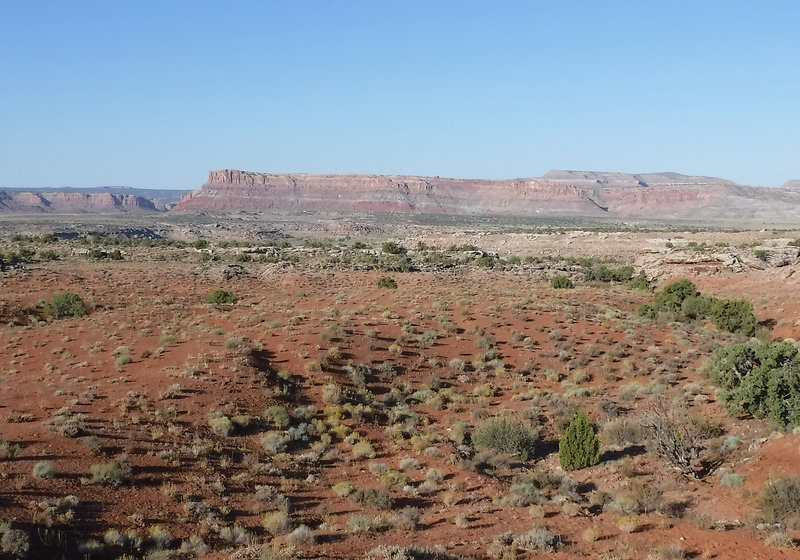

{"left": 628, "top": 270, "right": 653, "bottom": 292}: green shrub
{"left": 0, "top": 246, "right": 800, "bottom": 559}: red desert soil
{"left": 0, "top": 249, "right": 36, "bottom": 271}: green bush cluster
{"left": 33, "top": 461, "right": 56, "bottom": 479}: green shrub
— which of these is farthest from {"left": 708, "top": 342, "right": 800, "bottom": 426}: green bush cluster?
{"left": 0, "top": 249, "right": 36, "bottom": 271}: green bush cluster

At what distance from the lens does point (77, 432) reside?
1162cm

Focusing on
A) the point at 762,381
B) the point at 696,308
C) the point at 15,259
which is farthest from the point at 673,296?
the point at 15,259

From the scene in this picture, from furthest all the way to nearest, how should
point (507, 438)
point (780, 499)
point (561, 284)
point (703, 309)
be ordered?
point (561, 284), point (703, 309), point (507, 438), point (780, 499)

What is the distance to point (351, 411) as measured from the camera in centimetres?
1576

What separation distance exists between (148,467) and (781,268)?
147 feet

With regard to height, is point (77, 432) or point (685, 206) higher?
point (685, 206)

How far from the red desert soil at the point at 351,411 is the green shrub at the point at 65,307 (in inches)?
66.1

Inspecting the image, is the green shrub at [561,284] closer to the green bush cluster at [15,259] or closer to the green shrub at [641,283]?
the green shrub at [641,283]

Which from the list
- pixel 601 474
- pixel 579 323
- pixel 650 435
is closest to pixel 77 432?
pixel 601 474

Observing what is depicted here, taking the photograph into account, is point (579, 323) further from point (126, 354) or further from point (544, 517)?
point (126, 354)

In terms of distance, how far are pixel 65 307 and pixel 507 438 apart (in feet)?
81.0

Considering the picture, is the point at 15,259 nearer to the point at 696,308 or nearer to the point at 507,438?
→ the point at 507,438

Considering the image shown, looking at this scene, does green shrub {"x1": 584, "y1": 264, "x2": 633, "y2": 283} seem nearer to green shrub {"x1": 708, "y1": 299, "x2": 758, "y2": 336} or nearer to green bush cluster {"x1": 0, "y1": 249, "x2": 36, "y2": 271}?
green shrub {"x1": 708, "y1": 299, "x2": 758, "y2": 336}

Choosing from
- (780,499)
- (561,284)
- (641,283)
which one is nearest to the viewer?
(780,499)
